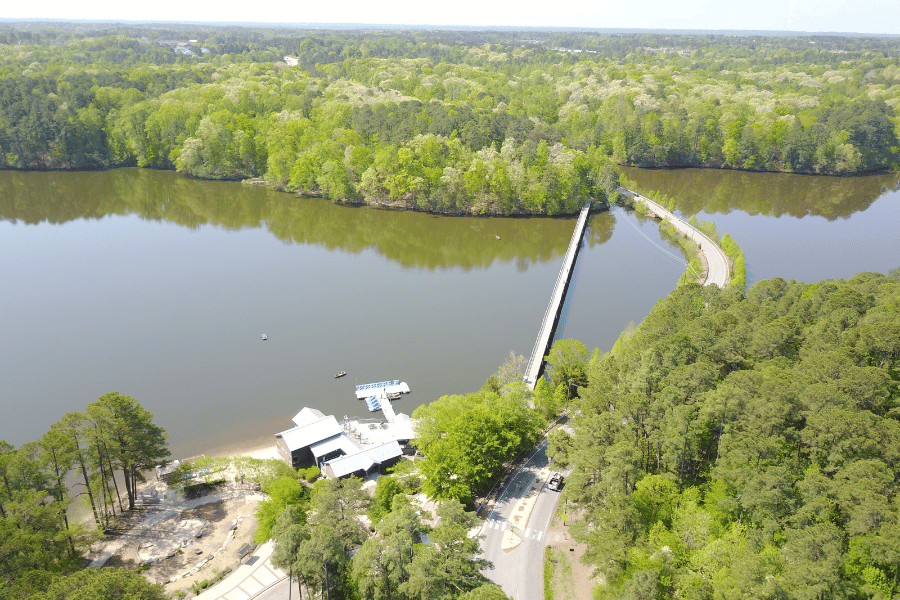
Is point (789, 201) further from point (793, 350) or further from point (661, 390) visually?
point (661, 390)

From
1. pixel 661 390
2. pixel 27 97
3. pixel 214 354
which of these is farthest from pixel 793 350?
pixel 27 97

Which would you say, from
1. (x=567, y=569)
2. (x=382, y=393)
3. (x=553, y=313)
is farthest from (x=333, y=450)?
(x=553, y=313)

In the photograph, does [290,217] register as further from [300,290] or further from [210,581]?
[210,581]

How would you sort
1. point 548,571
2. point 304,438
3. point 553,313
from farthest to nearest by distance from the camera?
point 553,313, point 304,438, point 548,571

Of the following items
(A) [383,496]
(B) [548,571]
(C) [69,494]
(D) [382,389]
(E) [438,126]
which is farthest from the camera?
(E) [438,126]

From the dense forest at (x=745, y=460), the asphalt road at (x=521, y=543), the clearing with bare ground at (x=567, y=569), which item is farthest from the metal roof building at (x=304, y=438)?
the clearing with bare ground at (x=567, y=569)

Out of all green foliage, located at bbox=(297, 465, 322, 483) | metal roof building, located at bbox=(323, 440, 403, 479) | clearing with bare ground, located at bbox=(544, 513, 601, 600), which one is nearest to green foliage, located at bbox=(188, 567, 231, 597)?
green foliage, located at bbox=(297, 465, 322, 483)

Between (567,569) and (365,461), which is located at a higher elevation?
(567,569)
